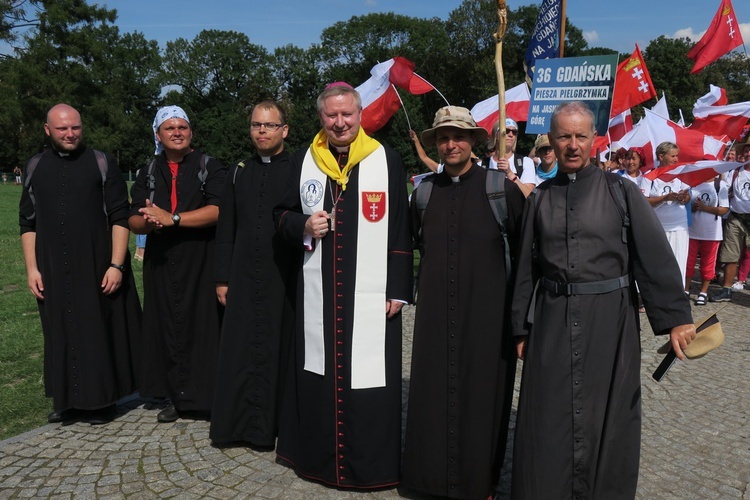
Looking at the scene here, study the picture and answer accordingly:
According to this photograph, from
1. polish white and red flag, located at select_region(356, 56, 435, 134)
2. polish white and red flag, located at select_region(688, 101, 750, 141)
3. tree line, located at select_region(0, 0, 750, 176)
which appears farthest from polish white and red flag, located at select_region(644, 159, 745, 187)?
tree line, located at select_region(0, 0, 750, 176)

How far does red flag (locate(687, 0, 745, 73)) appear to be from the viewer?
10781 mm

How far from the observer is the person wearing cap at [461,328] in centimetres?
374

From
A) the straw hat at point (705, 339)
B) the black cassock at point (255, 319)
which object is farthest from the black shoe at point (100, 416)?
the straw hat at point (705, 339)

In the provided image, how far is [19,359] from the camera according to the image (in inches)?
265

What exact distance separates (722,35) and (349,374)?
10.00 meters

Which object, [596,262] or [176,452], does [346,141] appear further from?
[176,452]

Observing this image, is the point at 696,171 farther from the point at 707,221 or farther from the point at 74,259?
the point at 74,259

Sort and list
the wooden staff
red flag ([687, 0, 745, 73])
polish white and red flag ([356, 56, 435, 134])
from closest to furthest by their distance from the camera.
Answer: the wooden staff
polish white and red flag ([356, 56, 435, 134])
red flag ([687, 0, 745, 73])

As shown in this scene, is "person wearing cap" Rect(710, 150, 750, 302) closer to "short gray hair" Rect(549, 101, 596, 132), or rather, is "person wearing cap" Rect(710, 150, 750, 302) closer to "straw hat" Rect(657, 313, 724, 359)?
"straw hat" Rect(657, 313, 724, 359)

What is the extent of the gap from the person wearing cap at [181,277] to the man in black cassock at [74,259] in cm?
26

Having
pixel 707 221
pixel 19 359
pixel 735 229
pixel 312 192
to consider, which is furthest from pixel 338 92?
pixel 735 229

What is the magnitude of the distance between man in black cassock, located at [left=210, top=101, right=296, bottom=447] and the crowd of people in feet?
0.05

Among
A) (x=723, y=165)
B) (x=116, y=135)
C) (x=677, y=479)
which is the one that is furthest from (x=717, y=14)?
(x=116, y=135)

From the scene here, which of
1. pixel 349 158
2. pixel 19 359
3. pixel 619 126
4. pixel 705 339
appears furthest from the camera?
pixel 619 126
